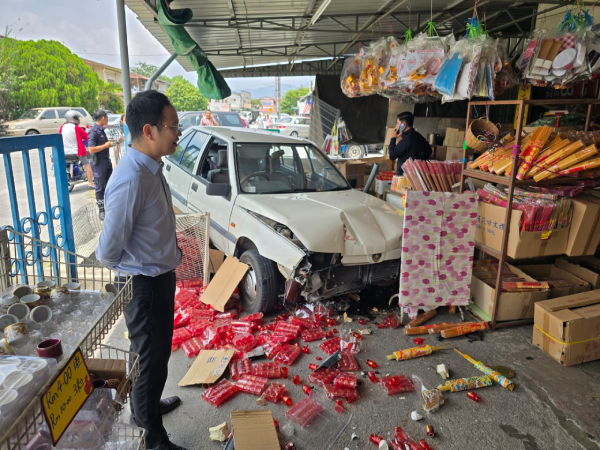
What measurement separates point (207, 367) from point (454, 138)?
692 centimetres

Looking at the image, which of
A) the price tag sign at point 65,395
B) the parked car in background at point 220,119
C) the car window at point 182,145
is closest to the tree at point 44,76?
the parked car in background at point 220,119

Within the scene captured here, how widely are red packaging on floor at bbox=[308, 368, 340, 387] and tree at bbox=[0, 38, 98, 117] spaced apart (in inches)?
1304

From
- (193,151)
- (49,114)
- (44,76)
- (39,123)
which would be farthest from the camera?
(44,76)

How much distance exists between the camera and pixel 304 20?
341 inches

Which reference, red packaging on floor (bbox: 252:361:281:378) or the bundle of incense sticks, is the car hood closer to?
the bundle of incense sticks

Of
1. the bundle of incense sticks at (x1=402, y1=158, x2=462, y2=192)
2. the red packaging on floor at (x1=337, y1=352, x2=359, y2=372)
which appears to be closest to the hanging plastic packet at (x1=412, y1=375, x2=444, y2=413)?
the red packaging on floor at (x1=337, y1=352, x2=359, y2=372)

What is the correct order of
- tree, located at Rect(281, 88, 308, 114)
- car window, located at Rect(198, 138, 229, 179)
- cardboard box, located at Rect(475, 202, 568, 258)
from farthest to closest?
1. tree, located at Rect(281, 88, 308, 114)
2. car window, located at Rect(198, 138, 229, 179)
3. cardboard box, located at Rect(475, 202, 568, 258)

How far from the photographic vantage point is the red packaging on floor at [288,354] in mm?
3525

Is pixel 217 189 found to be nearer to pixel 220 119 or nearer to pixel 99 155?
pixel 99 155

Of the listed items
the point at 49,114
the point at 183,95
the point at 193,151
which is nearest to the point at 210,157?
the point at 193,151

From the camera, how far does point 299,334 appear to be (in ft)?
13.1

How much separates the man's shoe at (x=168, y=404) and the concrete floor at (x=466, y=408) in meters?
0.04

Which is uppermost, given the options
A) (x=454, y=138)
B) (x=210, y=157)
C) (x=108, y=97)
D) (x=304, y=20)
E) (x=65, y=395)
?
(x=108, y=97)

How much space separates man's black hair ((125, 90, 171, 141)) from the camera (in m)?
2.00
